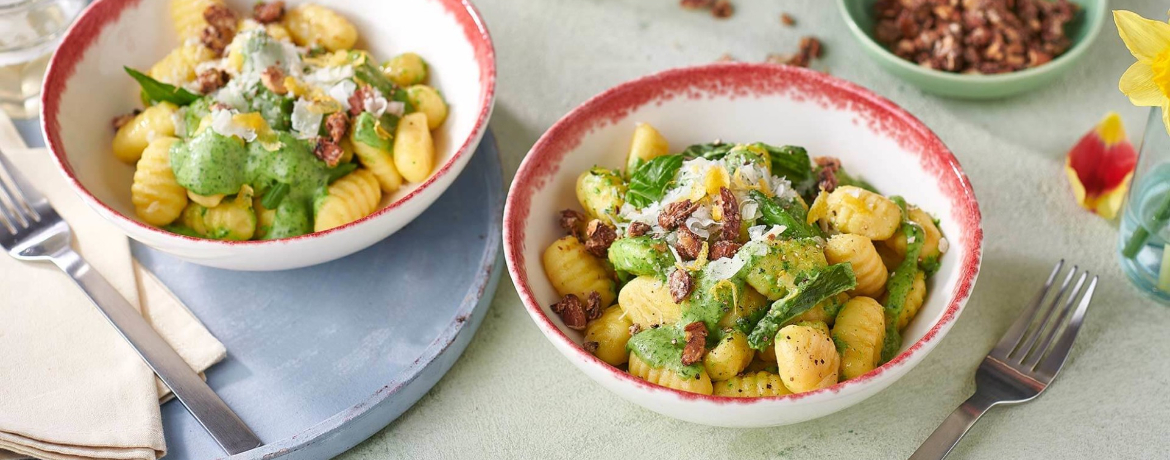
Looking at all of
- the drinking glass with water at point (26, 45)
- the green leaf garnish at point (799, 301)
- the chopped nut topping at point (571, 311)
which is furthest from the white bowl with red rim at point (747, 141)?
the drinking glass with water at point (26, 45)

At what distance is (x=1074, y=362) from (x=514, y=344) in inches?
41.7

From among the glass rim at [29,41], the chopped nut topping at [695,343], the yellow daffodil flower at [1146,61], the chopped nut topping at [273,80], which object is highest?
the yellow daffodil flower at [1146,61]

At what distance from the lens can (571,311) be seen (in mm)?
1661

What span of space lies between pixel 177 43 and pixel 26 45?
49cm

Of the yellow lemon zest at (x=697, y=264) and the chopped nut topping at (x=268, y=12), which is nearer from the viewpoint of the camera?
the yellow lemon zest at (x=697, y=264)

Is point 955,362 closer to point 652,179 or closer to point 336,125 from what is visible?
point 652,179

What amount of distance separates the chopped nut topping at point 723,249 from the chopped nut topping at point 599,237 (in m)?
0.20

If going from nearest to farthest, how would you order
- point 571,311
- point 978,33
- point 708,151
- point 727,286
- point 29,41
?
point 727,286
point 571,311
point 708,151
point 978,33
point 29,41

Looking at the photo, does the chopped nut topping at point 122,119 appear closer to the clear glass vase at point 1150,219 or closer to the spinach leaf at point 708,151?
the spinach leaf at point 708,151

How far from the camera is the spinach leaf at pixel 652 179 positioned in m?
1.74

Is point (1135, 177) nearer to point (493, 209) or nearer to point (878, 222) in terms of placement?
point (878, 222)

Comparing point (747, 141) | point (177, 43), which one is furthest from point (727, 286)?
point (177, 43)

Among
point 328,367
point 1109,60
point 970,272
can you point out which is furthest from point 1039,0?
point 328,367

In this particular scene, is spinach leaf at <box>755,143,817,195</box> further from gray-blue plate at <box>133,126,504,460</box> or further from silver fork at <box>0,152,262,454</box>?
silver fork at <box>0,152,262,454</box>
